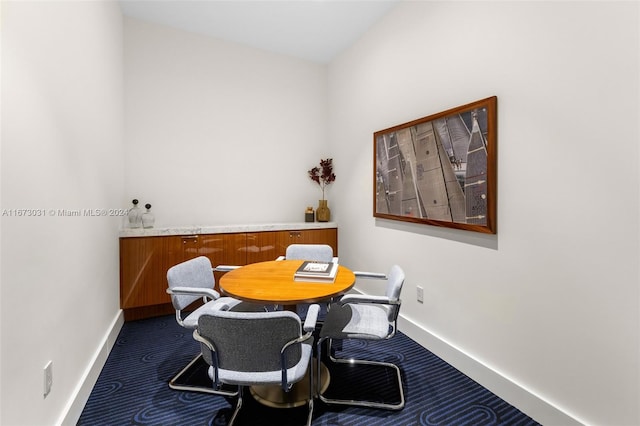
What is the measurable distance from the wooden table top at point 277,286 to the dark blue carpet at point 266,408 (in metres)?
0.74

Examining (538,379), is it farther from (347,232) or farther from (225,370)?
(347,232)

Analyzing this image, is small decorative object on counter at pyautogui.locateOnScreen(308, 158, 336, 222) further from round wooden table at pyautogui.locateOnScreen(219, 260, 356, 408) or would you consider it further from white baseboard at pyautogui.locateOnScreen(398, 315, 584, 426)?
round wooden table at pyautogui.locateOnScreen(219, 260, 356, 408)

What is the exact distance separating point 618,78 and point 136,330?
4.05 m

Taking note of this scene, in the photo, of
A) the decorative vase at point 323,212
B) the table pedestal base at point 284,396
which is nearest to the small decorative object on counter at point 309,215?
the decorative vase at point 323,212

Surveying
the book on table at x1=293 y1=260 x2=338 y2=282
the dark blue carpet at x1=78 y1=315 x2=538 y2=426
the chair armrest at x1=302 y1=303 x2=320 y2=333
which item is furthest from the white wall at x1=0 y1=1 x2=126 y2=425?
the book on table at x1=293 y1=260 x2=338 y2=282

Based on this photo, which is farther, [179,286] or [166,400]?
[179,286]

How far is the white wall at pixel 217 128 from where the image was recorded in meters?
3.64

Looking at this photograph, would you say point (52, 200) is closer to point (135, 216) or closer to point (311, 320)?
point (311, 320)

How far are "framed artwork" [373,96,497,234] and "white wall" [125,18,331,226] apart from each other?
1.52 m

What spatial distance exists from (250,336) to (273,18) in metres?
3.35

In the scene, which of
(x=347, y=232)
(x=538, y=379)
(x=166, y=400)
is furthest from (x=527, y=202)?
(x=166, y=400)

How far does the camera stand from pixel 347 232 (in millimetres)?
4047

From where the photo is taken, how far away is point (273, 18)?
3.45m

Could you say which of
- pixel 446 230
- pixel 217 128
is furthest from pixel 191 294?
pixel 217 128
